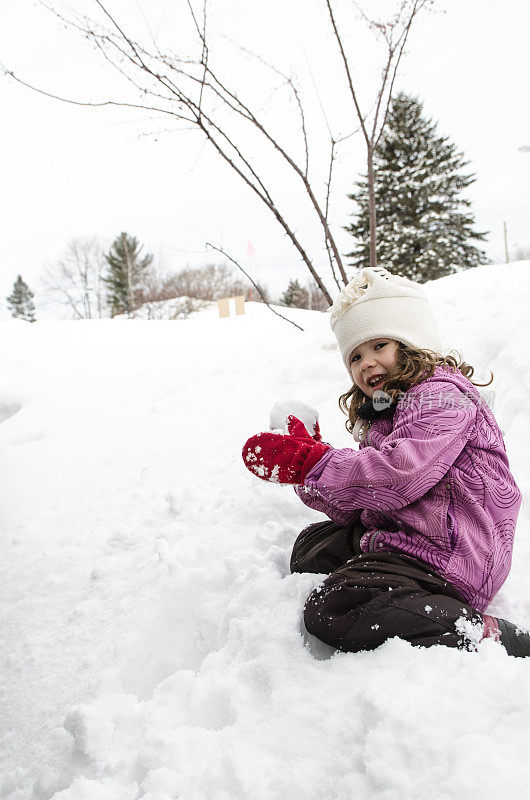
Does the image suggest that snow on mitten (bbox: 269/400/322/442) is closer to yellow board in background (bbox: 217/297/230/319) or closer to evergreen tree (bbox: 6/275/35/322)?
yellow board in background (bbox: 217/297/230/319)

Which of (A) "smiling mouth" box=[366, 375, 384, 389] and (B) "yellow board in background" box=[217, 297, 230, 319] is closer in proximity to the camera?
(A) "smiling mouth" box=[366, 375, 384, 389]

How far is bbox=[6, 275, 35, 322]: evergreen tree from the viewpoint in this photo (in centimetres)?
4578

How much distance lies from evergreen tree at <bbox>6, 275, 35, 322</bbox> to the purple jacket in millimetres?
50429

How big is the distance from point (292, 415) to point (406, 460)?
44 cm

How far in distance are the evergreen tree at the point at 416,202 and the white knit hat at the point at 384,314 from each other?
57.3ft

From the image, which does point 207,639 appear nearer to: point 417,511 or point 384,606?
point 384,606

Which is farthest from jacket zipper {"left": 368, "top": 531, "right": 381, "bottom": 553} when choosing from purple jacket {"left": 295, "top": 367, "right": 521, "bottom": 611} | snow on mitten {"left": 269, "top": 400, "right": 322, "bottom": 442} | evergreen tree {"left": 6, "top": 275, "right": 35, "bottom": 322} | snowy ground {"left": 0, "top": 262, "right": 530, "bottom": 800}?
evergreen tree {"left": 6, "top": 275, "right": 35, "bottom": 322}

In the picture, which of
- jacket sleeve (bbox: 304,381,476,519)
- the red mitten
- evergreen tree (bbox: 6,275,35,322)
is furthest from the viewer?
evergreen tree (bbox: 6,275,35,322)

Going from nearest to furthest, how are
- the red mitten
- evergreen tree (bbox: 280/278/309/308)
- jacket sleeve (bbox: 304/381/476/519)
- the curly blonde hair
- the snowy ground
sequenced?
1. the snowy ground
2. jacket sleeve (bbox: 304/381/476/519)
3. the red mitten
4. the curly blonde hair
5. evergreen tree (bbox: 280/278/309/308)

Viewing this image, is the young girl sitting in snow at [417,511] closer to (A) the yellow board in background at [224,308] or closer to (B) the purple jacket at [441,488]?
(B) the purple jacket at [441,488]

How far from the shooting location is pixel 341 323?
191cm

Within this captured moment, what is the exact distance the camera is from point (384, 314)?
5.94 ft


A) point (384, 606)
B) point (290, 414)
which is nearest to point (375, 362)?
point (290, 414)

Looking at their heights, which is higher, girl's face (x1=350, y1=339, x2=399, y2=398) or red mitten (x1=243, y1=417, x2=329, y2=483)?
girl's face (x1=350, y1=339, x2=399, y2=398)
